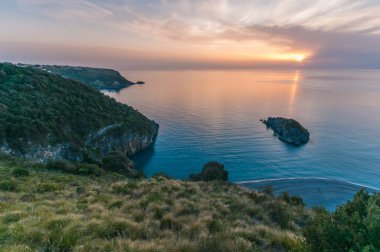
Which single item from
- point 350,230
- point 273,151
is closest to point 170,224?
point 350,230

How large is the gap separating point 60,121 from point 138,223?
50.7 metres

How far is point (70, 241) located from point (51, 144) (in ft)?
148

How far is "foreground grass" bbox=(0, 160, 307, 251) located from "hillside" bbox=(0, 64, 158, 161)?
96.2 ft

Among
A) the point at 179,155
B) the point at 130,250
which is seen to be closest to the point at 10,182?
the point at 130,250

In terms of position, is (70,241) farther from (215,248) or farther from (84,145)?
(84,145)

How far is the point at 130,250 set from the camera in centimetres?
571

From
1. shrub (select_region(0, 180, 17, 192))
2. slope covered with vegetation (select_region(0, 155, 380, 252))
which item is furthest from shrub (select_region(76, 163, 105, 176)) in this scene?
slope covered with vegetation (select_region(0, 155, 380, 252))

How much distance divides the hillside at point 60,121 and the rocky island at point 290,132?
→ 41.1 m

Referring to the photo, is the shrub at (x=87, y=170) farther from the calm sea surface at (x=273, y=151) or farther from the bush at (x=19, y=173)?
the calm sea surface at (x=273, y=151)

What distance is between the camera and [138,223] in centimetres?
833

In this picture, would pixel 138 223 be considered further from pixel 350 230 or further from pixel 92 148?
pixel 92 148

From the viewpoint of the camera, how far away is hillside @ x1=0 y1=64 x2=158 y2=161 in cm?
4159

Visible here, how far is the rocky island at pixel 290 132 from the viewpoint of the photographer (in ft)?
261

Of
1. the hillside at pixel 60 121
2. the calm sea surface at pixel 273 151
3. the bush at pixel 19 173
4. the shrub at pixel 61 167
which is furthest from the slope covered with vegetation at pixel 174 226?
the calm sea surface at pixel 273 151
